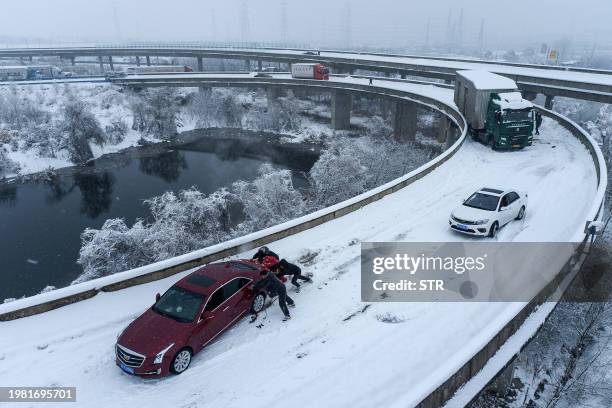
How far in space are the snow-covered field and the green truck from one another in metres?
11.7

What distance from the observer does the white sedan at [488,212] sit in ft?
50.3

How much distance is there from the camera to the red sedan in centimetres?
924

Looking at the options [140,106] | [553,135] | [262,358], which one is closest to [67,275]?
[262,358]

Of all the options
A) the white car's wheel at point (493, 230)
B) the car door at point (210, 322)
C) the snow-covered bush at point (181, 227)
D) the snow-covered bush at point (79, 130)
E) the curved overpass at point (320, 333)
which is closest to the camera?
the curved overpass at point (320, 333)

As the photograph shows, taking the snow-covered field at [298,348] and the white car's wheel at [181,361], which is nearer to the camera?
the snow-covered field at [298,348]

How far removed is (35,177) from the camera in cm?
4697

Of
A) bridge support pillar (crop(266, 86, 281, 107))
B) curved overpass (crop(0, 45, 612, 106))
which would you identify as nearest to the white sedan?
curved overpass (crop(0, 45, 612, 106))

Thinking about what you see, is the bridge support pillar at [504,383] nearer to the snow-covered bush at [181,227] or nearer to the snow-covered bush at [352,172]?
the snow-covered bush at [181,227]

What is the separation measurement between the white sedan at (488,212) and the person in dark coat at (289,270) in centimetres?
664

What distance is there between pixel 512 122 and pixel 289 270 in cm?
1971

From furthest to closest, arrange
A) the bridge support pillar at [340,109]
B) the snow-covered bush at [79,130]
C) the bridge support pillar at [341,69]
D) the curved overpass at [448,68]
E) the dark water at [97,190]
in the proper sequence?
the bridge support pillar at [341,69] → the bridge support pillar at [340,109] → the snow-covered bush at [79,130] → the curved overpass at [448,68] → the dark water at [97,190]

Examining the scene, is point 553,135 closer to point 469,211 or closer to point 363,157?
point 363,157

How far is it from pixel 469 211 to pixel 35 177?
48221mm

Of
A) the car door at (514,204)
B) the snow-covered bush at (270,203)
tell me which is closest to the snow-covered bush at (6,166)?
the snow-covered bush at (270,203)
